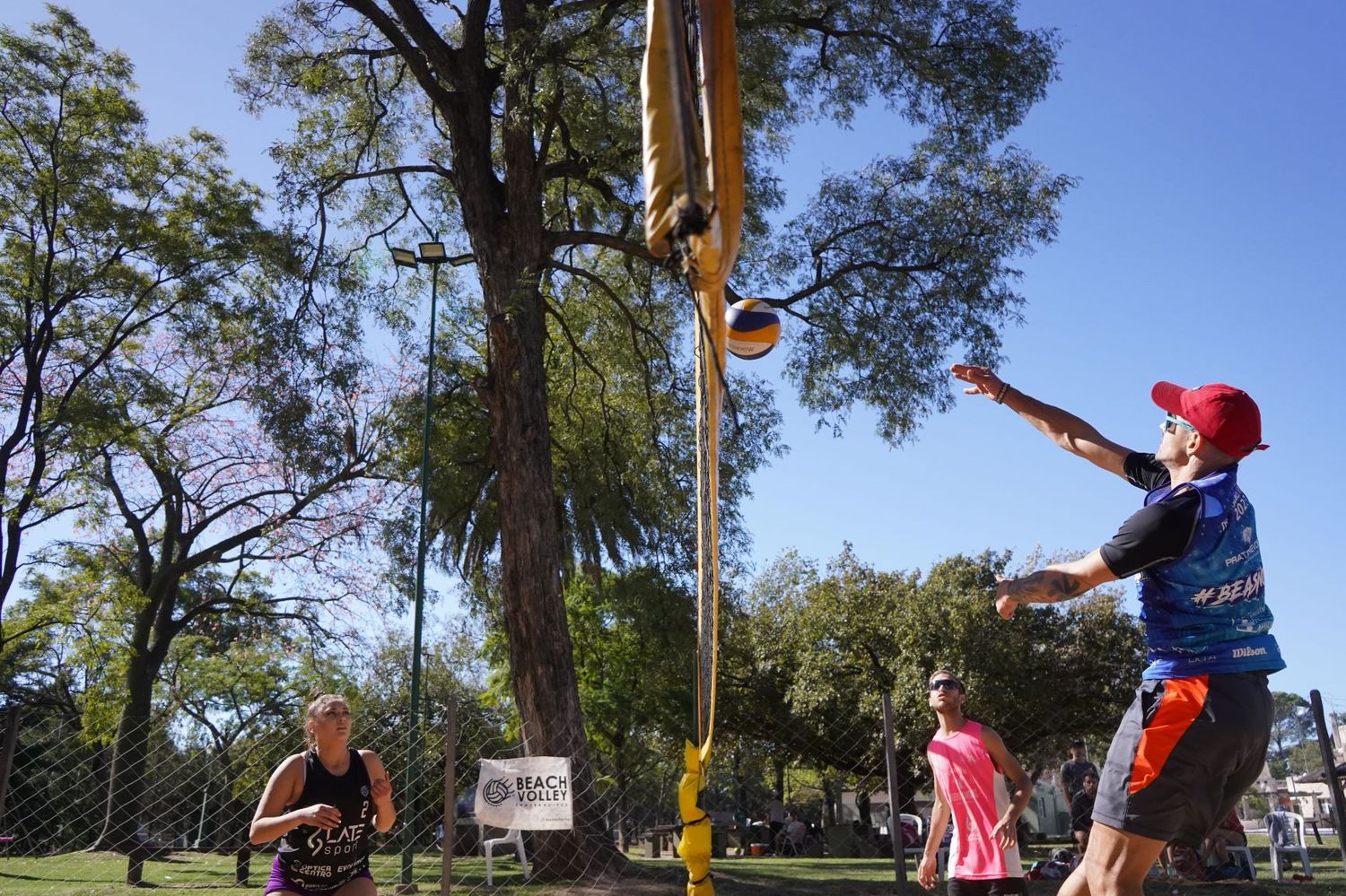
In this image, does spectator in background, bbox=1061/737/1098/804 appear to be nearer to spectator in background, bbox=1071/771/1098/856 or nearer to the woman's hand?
spectator in background, bbox=1071/771/1098/856

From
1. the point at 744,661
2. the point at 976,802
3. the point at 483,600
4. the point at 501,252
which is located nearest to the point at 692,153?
the point at 976,802

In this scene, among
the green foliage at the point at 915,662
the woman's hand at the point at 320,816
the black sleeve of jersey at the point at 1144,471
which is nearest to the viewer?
the black sleeve of jersey at the point at 1144,471

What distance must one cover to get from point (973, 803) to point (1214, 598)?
3169 millimetres

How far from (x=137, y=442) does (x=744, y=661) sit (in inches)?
700

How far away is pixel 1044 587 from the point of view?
2.90 metres

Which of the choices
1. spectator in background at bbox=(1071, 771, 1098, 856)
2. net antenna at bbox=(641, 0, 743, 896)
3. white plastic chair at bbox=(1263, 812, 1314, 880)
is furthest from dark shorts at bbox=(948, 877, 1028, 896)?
white plastic chair at bbox=(1263, 812, 1314, 880)

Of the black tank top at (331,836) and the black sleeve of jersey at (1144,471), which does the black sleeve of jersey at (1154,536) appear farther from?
the black tank top at (331,836)

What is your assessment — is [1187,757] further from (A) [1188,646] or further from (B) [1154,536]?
(B) [1154,536]

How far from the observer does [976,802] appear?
223 inches

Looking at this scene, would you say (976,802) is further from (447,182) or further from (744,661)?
(744,661)

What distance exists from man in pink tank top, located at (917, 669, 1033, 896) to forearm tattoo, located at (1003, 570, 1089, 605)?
3045 mm

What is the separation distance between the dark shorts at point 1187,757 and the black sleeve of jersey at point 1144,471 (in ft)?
2.35

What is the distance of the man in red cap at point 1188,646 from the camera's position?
276 centimetres

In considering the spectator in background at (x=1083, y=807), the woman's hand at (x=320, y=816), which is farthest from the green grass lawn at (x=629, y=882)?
the woman's hand at (x=320, y=816)
